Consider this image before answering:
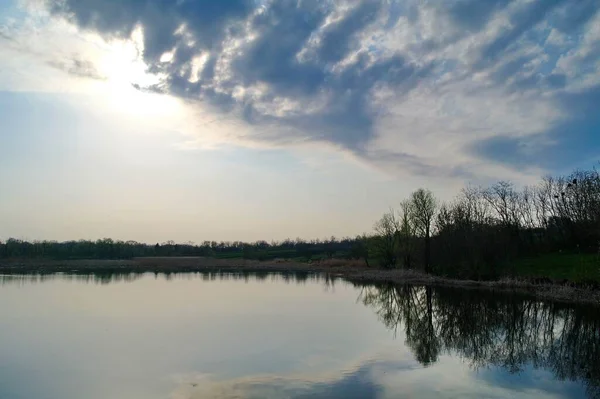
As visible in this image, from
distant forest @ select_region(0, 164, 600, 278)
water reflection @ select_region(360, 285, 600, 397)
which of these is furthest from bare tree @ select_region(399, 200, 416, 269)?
water reflection @ select_region(360, 285, 600, 397)

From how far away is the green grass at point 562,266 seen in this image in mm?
29547

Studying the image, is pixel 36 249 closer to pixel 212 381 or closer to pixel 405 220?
pixel 405 220

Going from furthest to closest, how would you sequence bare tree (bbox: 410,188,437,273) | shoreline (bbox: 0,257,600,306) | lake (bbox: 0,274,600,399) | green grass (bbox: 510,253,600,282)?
bare tree (bbox: 410,188,437,273) → green grass (bbox: 510,253,600,282) → shoreline (bbox: 0,257,600,306) → lake (bbox: 0,274,600,399)

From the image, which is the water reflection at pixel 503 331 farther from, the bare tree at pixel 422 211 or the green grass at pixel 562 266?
the bare tree at pixel 422 211

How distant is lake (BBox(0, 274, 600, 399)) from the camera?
9.84 meters

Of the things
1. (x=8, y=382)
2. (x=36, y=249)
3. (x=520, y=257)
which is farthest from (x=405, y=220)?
(x=36, y=249)

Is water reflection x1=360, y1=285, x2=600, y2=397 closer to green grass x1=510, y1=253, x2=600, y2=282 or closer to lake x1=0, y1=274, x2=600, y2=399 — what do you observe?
lake x1=0, y1=274, x2=600, y2=399

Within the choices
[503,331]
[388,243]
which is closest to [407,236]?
[388,243]

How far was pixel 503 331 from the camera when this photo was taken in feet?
56.1

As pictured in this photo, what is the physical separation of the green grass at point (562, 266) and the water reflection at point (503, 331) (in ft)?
19.2

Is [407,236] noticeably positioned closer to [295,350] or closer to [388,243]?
[388,243]

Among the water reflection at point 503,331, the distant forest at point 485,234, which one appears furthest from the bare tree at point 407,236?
the water reflection at point 503,331

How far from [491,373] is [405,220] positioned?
4567 cm

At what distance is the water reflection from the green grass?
586cm
